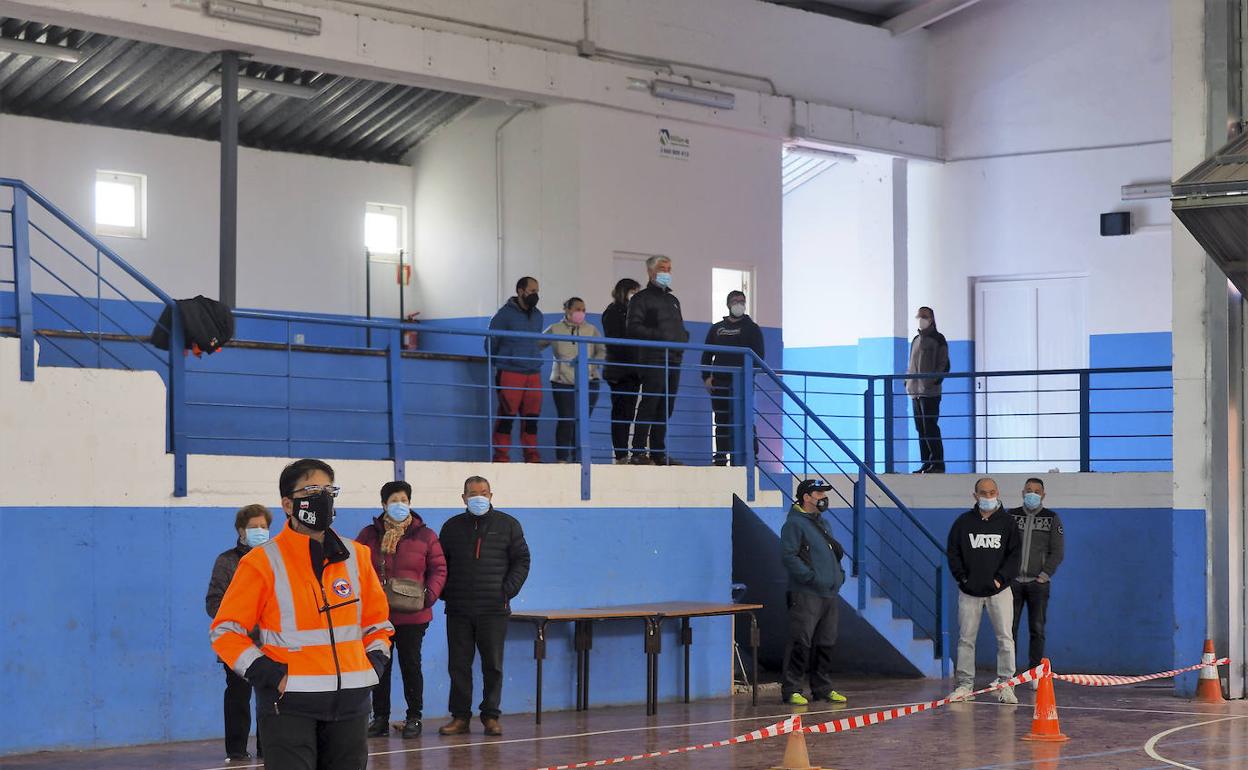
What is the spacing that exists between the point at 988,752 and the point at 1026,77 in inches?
474

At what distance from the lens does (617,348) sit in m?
14.2

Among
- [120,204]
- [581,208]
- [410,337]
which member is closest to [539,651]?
[581,208]

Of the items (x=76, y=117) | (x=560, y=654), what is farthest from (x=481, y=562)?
(x=76, y=117)

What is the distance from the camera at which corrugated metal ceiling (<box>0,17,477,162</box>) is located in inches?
600

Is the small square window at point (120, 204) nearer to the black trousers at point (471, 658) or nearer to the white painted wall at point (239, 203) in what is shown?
the white painted wall at point (239, 203)

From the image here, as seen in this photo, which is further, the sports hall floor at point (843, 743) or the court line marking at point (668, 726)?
the court line marking at point (668, 726)

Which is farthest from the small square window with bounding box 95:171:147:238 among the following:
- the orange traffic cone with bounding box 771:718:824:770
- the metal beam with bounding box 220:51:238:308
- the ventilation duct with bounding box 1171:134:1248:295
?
the ventilation duct with bounding box 1171:134:1248:295

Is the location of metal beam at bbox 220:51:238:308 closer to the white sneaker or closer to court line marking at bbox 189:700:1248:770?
court line marking at bbox 189:700:1248:770

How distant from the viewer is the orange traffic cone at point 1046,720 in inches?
440

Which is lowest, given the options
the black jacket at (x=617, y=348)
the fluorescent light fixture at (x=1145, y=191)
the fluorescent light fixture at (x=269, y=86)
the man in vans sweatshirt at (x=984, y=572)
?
the man in vans sweatshirt at (x=984, y=572)

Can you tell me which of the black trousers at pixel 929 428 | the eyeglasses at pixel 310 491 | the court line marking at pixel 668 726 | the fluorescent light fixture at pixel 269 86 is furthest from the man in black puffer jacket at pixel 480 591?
the black trousers at pixel 929 428

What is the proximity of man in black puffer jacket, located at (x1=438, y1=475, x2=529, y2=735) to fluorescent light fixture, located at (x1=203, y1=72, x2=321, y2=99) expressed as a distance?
6.19 meters

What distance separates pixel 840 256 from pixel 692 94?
4.26m

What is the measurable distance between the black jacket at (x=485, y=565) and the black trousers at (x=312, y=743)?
16.8ft
